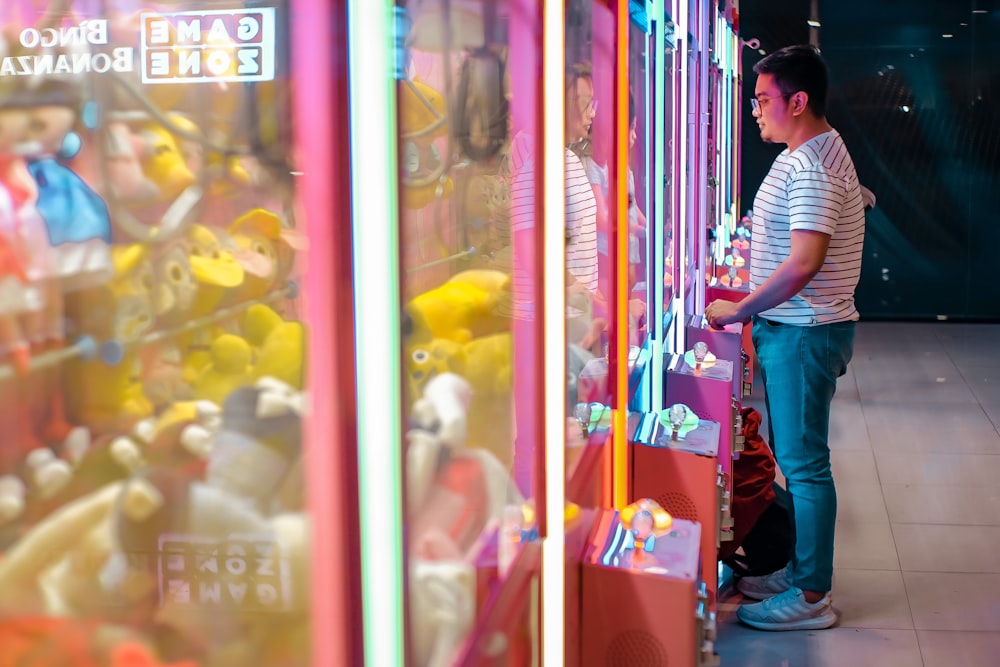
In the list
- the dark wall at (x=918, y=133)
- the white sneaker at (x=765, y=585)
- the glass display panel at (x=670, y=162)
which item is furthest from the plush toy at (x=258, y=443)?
the dark wall at (x=918, y=133)

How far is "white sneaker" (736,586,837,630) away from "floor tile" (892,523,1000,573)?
527 millimetres

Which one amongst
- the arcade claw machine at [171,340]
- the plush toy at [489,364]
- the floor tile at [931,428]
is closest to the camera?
the arcade claw machine at [171,340]

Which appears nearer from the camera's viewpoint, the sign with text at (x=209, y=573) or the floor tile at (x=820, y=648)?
the sign with text at (x=209, y=573)

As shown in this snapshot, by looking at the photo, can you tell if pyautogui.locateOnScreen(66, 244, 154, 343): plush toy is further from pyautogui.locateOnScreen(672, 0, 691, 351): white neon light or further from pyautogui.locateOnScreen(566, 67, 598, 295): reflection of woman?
pyautogui.locateOnScreen(672, 0, 691, 351): white neon light

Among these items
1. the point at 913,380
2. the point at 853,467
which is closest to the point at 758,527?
the point at 853,467

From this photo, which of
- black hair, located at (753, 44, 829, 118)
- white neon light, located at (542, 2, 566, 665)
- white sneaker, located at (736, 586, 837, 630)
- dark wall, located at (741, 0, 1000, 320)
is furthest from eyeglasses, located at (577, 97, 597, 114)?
dark wall, located at (741, 0, 1000, 320)

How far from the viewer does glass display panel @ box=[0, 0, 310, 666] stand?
0.75 metres

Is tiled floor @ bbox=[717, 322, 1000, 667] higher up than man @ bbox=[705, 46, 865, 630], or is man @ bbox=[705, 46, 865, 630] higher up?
man @ bbox=[705, 46, 865, 630]

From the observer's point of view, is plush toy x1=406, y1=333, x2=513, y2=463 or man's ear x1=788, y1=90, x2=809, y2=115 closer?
plush toy x1=406, y1=333, x2=513, y2=463

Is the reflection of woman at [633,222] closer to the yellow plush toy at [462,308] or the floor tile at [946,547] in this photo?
the yellow plush toy at [462,308]

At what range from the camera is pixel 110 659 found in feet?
2.60

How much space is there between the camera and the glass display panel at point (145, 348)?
75cm

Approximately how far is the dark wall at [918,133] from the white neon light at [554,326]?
712cm

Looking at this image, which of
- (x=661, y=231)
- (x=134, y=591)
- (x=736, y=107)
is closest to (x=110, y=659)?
(x=134, y=591)
